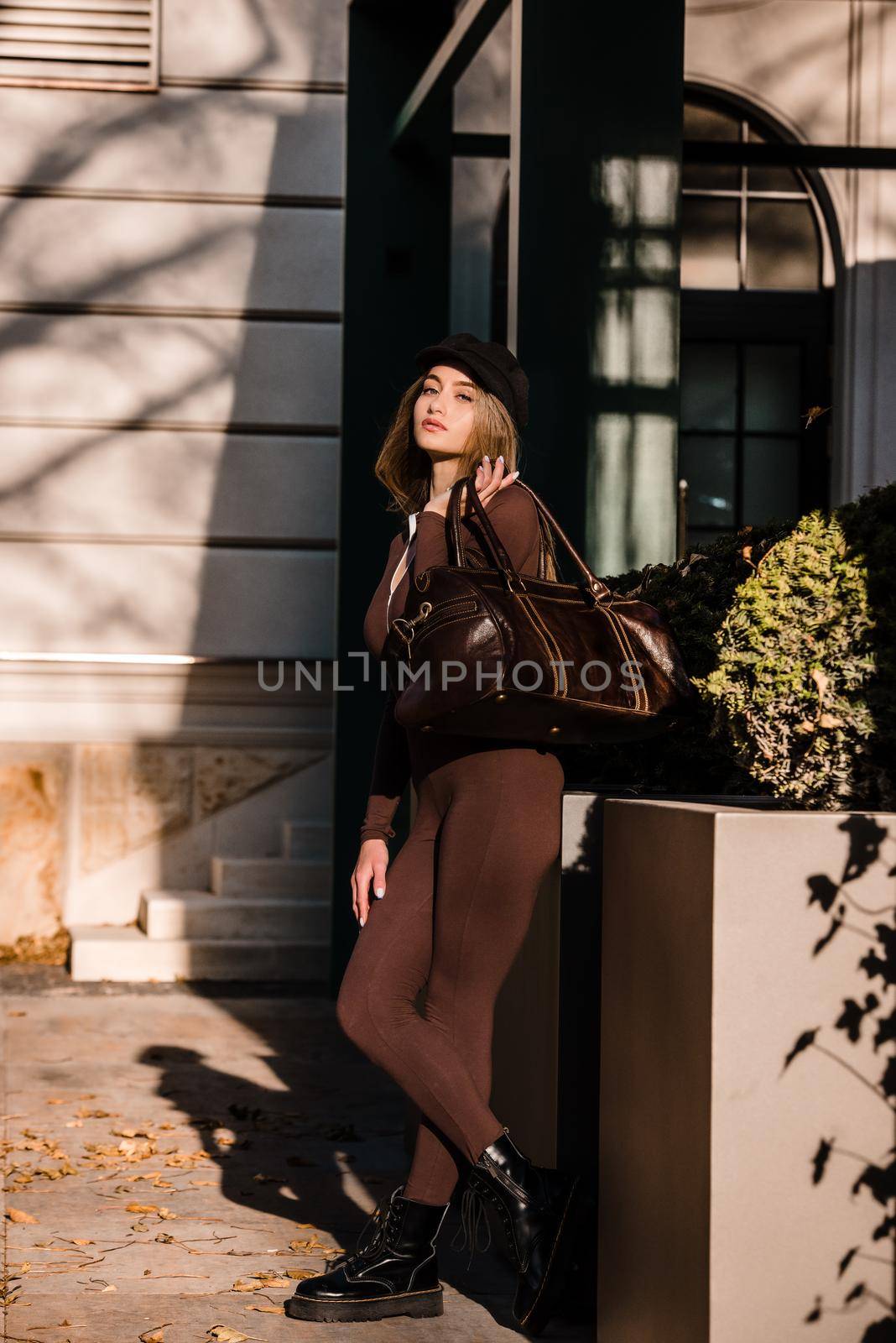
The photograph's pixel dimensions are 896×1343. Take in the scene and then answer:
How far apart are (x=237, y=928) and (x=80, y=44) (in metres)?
4.83

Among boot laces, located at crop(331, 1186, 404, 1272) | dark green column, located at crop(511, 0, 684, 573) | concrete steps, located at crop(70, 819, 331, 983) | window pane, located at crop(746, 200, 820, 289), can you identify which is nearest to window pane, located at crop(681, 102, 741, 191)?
window pane, located at crop(746, 200, 820, 289)

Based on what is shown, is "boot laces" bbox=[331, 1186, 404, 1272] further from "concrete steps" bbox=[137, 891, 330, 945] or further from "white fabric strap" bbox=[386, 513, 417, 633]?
"concrete steps" bbox=[137, 891, 330, 945]

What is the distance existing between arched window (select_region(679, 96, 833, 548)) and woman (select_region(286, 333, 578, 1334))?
6.33m

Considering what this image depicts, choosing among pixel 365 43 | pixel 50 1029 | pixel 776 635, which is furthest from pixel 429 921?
pixel 365 43

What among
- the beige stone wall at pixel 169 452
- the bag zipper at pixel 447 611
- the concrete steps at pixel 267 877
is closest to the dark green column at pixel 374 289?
the concrete steps at pixel 267 877

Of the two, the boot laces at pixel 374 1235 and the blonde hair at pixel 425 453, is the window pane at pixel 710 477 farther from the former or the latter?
the boot laces at pixel 374 1235

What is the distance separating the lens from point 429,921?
11.6 ft

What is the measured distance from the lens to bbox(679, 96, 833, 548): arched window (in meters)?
9.77

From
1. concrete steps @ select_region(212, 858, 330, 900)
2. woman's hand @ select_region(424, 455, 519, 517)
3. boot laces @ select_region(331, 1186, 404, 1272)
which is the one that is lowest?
boot laces @ select_region(331, 1186, 404, 1272)

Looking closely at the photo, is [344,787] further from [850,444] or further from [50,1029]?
[850,444]

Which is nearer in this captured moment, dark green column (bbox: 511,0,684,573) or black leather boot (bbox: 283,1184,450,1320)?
black leather boot (bbox: 283,1184,450,1320)
